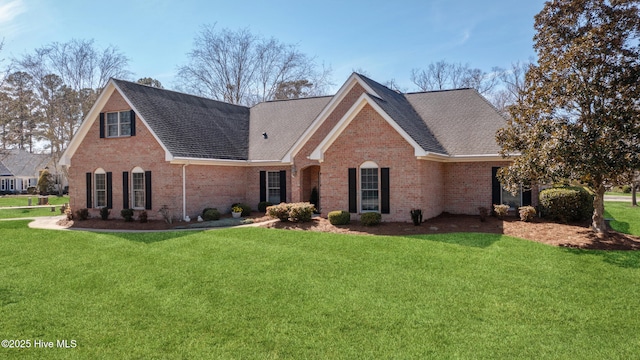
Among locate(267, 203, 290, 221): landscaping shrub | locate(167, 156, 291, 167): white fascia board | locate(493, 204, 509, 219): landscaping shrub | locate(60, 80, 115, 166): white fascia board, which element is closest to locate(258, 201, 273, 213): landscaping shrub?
locate(167, 156, 291, 167): white fascia board

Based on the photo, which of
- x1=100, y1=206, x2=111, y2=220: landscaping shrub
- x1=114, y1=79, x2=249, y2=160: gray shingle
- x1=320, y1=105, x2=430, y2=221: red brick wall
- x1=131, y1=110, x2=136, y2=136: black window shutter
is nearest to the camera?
x1=320, y1=105, x2=430, y2=221: red brick wall

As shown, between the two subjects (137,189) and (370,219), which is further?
(137,189)

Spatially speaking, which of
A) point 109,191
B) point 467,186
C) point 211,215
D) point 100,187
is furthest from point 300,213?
point 100,187

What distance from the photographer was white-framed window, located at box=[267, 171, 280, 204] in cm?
2219

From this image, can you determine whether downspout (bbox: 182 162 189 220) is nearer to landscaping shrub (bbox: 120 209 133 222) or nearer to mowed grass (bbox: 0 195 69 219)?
landscaping shrub (bbox: 120 209 133 222)

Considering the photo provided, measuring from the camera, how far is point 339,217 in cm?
1578

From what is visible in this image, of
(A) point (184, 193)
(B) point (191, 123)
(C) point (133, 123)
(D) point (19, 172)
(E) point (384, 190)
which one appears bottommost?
(A) point (184, 193)

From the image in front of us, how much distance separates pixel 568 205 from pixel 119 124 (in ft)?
66.0

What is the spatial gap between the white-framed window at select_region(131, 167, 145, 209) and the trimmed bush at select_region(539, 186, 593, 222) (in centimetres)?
1770

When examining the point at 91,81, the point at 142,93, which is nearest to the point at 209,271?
the point at 142,93

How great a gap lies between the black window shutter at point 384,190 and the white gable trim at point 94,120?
926cm

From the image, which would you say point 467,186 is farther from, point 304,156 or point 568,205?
point 304,156

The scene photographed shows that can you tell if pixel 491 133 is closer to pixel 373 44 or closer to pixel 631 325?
pixel 373 44

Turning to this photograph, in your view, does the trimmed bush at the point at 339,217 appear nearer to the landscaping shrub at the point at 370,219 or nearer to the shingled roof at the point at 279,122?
the landscaping shrub at the point at 370,219
